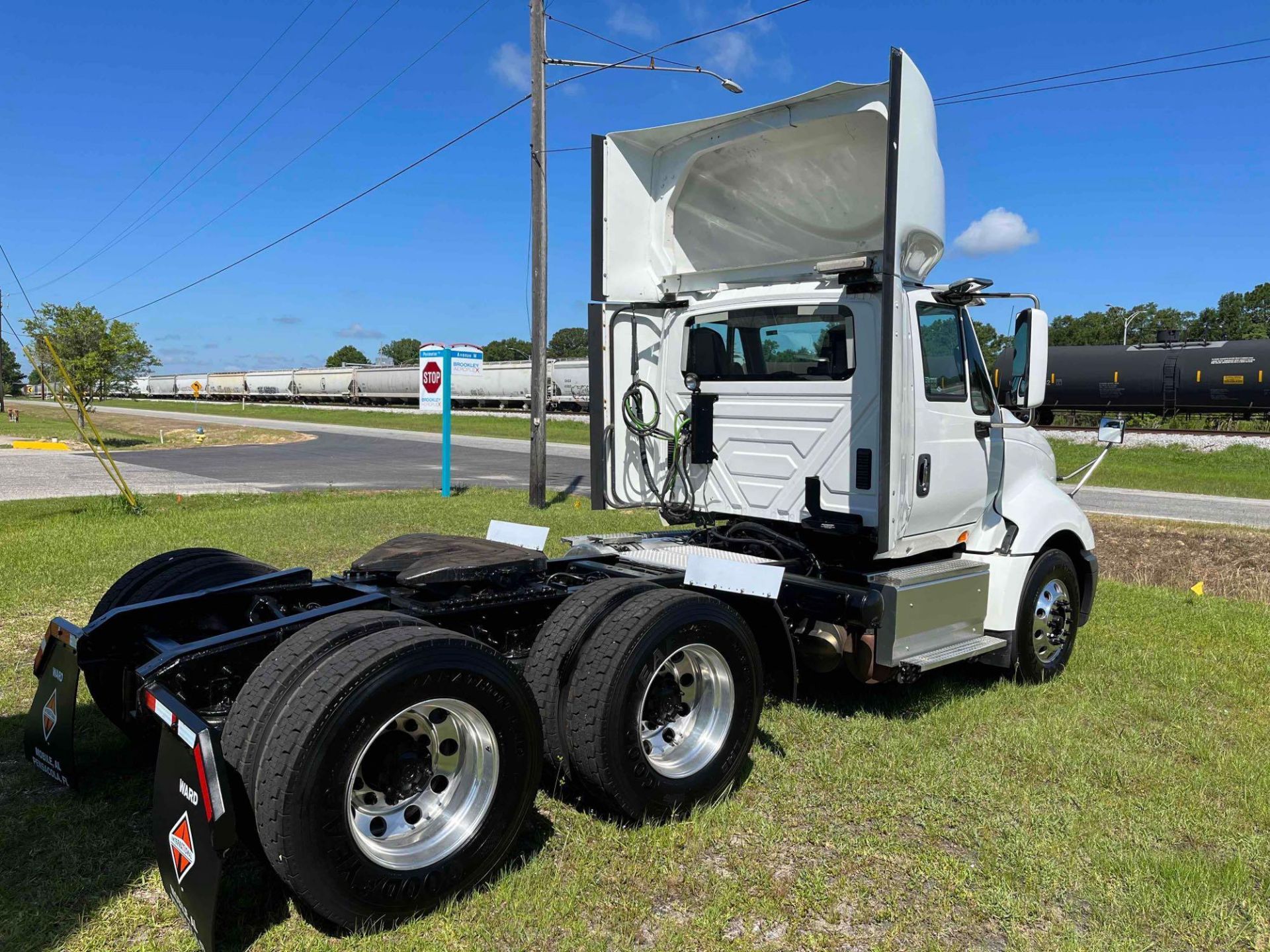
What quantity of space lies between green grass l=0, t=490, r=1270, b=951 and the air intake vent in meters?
1.34

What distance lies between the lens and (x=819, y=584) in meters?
4.77

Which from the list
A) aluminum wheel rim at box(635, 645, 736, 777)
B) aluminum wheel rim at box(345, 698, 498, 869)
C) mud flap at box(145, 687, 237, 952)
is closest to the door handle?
aluminum wheel rim at box(635, 645, 736, 777)

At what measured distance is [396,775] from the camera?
3.08 m

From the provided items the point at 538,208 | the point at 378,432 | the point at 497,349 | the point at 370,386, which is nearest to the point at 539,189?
the point at 538,208

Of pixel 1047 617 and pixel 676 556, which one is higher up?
pixel 676 556

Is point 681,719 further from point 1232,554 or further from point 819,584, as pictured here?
point 1232,554

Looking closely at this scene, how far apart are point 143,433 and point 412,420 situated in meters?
12.2

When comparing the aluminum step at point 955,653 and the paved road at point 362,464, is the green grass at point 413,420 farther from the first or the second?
the aluminum step at point 955,653

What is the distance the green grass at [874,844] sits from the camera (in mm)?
3029

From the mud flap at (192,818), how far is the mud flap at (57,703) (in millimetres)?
1101

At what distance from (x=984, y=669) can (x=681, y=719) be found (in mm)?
3001

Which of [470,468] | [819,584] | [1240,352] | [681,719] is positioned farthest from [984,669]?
[1240,352]

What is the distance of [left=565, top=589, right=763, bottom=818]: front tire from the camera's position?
3512 millimetres

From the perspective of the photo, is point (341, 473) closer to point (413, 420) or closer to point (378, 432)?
point (378, 432)
